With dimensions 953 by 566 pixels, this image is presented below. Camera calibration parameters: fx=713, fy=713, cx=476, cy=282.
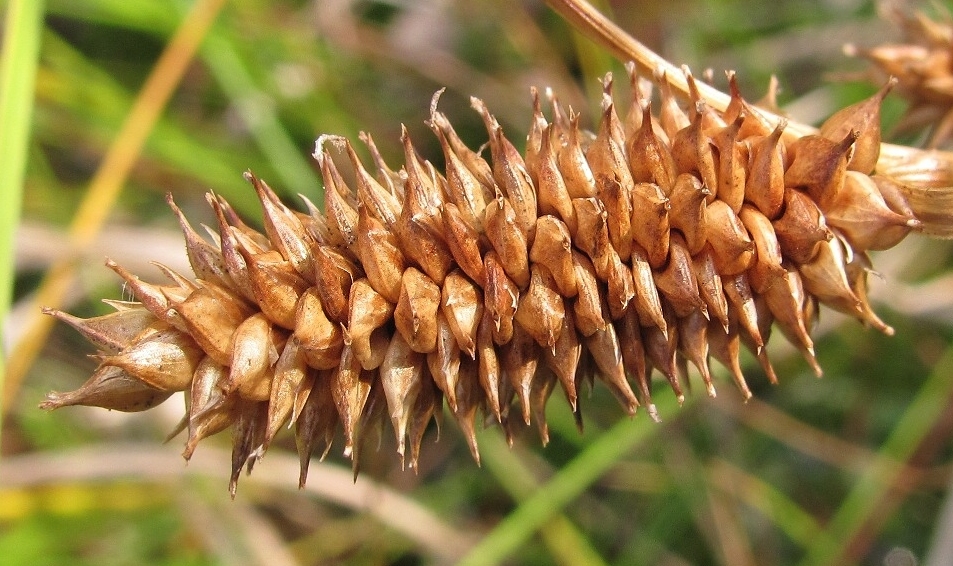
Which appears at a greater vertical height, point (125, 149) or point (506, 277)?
point (125, 149)

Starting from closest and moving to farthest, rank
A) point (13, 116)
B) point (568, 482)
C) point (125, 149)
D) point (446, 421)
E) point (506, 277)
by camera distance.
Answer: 1. point (506, 277)
2. point (13, 116)
3. point (568, 482)
4. point (125, 149)
5. point (446, 421)

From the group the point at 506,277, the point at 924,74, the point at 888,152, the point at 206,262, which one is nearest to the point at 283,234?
the point at 206,262

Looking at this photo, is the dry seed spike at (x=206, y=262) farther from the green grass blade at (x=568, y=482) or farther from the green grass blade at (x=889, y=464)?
the green grass blade at (x=889, y=464)

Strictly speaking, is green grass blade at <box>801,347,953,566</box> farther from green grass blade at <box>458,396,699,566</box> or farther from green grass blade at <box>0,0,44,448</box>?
green grass blade at <box>0,0,44,448</box>

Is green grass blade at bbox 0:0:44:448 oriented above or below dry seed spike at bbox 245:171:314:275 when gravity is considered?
above

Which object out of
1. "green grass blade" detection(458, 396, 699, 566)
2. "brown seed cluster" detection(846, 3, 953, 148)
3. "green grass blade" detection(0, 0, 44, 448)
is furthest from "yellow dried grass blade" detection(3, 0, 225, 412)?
"brown seed cluster" detection(846, 3, 953, 148)

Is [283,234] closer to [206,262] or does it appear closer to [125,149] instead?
[206,262]

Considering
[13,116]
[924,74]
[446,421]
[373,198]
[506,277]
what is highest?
[13,116]
